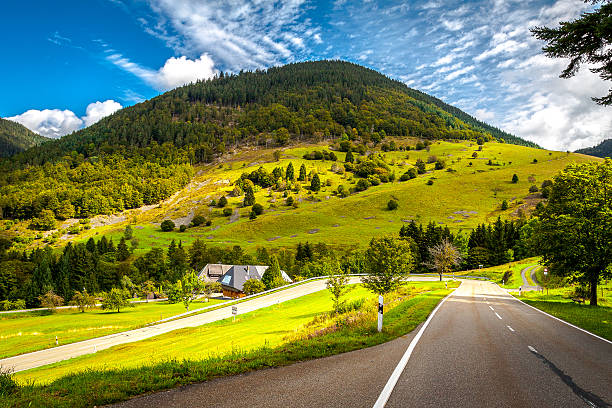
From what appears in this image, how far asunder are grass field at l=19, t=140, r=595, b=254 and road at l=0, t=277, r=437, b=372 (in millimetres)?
55143

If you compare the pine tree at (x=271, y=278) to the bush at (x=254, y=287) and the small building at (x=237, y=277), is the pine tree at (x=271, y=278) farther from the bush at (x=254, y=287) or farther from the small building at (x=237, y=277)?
the small building at (x=237, y=277)

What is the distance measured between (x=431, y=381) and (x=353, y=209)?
136224 millimetres

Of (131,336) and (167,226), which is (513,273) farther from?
(167,226)

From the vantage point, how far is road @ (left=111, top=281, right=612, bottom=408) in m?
5.06

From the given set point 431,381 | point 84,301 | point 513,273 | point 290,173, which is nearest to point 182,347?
point 431,381

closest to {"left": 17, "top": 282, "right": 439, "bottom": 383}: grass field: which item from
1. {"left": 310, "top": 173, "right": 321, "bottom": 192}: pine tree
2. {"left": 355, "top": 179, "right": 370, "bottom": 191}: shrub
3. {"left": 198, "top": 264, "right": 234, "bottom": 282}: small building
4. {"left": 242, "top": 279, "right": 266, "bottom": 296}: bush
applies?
{"left": 242, "top": 279, "right": 266, "bottom": 296}: bush

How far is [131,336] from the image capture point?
33719 mm

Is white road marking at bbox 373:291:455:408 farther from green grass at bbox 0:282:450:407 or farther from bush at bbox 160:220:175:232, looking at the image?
bush at bbox 160:220:175:232

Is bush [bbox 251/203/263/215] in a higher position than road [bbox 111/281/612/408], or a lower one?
higher

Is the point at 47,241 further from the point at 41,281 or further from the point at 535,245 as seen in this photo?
the point at 535,245

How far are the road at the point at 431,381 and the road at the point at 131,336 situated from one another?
2177cm

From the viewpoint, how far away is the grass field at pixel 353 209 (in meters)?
118

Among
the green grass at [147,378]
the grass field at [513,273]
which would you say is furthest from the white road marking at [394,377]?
the grass field at [513,273]

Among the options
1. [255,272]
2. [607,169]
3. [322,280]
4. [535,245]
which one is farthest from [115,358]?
[255,272]
